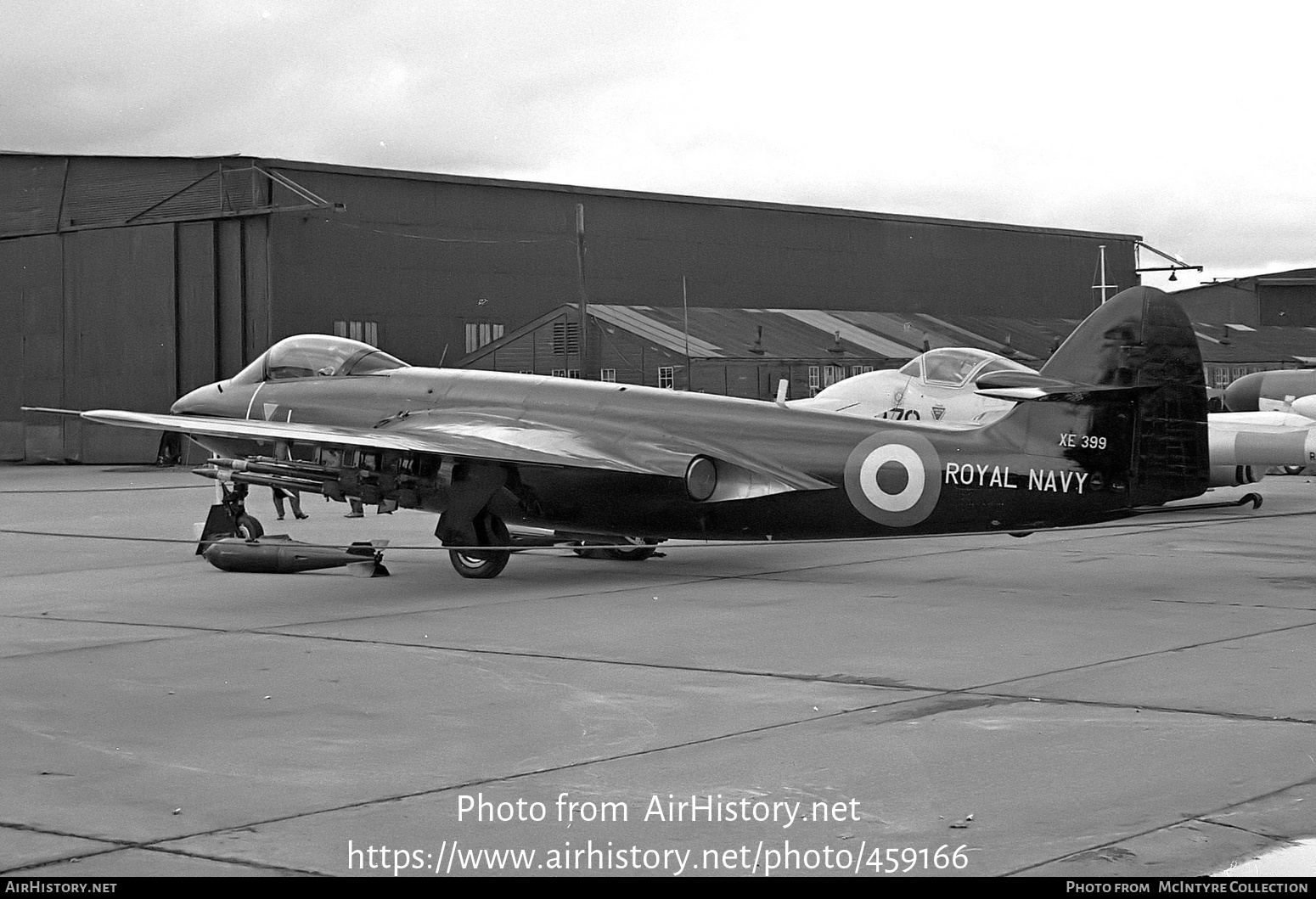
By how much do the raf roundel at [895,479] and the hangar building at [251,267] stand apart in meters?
26.1

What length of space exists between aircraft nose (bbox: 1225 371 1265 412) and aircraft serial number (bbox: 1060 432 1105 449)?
23351mm

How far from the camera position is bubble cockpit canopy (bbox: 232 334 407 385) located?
1688cm

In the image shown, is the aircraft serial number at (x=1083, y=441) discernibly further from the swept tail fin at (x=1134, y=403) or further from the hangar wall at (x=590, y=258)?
the hangar wall at (x=590, y=258)

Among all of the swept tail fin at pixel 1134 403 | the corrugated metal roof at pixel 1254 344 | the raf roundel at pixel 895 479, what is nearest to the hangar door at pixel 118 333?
the raf roundel at pixel 895 479

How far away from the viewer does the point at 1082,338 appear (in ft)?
43.5

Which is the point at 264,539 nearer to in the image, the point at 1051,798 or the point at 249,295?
the point at 1051,798

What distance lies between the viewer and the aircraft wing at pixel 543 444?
553 inches

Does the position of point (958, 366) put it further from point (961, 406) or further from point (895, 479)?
point (895, 479)

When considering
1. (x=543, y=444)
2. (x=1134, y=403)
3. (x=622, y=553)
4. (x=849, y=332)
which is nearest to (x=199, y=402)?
(x=543, y=444)

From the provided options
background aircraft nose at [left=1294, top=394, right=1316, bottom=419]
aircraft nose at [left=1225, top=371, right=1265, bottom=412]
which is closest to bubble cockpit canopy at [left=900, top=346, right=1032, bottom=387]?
background aircraft nose at [left=1294, top=394, right=1316, bottom=419]

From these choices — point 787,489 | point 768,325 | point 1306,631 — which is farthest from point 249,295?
point 1306,631

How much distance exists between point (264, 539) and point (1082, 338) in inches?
328

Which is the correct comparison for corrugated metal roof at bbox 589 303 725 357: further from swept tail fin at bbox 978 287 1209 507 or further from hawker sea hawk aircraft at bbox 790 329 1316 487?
swept tail fin at bbox 978 287 1209 507

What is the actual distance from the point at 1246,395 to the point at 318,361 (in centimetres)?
2501
